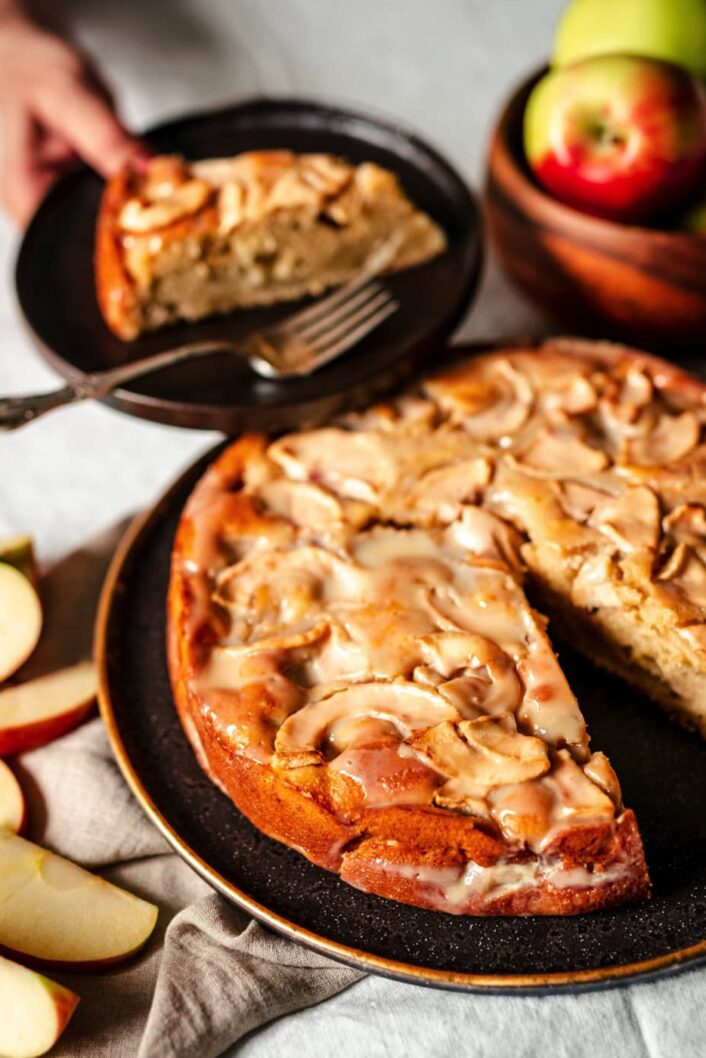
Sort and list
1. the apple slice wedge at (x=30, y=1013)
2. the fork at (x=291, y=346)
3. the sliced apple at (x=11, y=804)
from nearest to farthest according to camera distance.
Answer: the apple slice wedge at (x=30, y=1013) < the sliced apple at (x=11, y=804) < the fork at (x=291, y=346)

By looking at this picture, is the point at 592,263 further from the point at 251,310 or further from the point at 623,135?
the point at 251,310

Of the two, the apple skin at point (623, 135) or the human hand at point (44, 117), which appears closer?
the apple skin at point (623, 135)

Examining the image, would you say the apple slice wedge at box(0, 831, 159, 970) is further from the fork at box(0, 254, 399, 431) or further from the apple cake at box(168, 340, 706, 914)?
the fork at box(0, 254, 399, 431)

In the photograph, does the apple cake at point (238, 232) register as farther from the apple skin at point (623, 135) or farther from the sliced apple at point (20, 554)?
the sliced apple at point (20, 554)

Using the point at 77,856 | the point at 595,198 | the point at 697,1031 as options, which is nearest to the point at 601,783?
the point at 697,1031

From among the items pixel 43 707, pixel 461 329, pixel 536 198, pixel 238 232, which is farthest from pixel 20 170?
pixel 43 707

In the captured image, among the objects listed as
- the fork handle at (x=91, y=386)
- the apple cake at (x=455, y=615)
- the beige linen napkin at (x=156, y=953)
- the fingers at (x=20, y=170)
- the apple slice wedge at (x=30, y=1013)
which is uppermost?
the fingers at (x=20, y=170)

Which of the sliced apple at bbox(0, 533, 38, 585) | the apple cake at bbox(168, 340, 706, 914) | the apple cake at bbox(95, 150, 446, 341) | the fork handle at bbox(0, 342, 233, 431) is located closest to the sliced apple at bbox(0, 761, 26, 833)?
the apple cake at bbox(168, 340, 706, 914)

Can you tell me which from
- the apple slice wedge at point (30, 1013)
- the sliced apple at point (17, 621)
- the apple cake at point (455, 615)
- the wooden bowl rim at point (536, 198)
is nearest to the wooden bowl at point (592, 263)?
the wooden bowl rim at point (536, 198)
